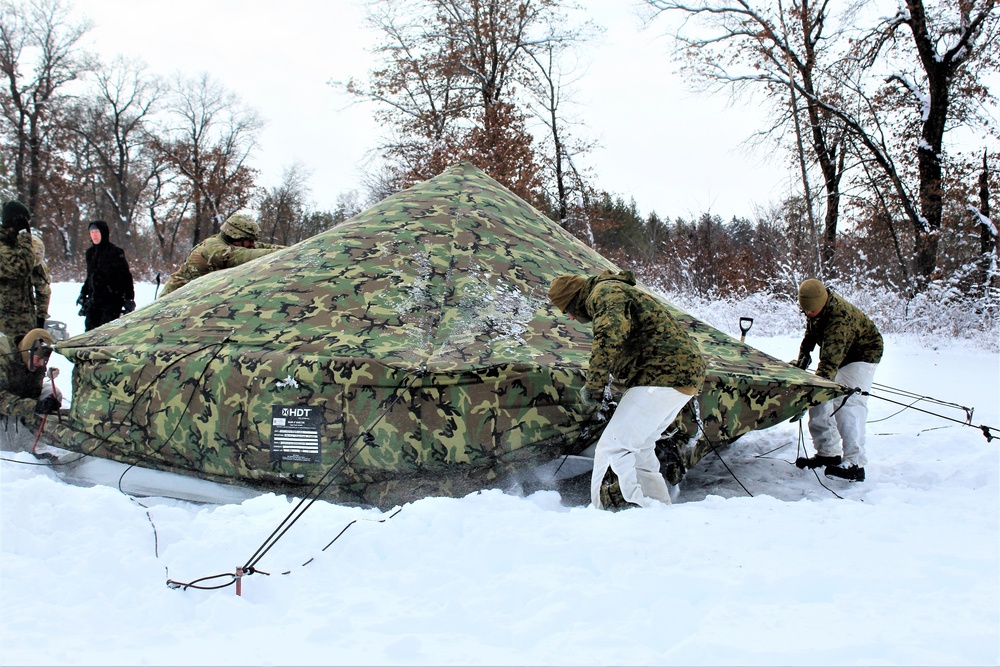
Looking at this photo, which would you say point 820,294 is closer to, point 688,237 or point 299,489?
point 299,489

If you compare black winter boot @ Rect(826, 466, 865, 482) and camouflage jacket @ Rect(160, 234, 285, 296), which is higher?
camouflage jacket @ Rect(160, 234, 285, 296)

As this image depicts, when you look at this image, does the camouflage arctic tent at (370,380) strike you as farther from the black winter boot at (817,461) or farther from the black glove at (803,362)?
the black winter boot at (817,461)

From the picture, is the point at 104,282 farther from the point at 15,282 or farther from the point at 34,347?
the point at 34,347

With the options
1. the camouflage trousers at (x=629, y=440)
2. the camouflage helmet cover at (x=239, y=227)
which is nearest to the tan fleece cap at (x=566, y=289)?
the camouflage trousers at (x=629, y=440)

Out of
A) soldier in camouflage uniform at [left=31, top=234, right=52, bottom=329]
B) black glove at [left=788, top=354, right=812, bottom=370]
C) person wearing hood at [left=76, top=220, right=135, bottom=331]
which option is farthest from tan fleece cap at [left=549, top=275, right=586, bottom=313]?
person wearing hood at [left=76, top=220, right=135, bottom=331]

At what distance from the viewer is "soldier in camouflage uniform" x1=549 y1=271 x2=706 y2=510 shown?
370 cm

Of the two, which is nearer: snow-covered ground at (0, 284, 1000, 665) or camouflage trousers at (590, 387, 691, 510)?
snow-covered ground at (0, 284, 1000, 665)

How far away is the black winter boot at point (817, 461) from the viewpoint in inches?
188

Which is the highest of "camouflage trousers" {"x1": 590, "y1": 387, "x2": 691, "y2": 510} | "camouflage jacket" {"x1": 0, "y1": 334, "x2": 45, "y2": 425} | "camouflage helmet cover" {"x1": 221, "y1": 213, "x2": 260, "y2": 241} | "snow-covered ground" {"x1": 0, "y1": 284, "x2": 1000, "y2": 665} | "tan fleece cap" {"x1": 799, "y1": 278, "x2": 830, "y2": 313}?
"camouflage helmet cover" {"x1": 221, "y1": 213, "x2": 260, "y2": 241}

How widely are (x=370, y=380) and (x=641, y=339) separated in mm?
1471

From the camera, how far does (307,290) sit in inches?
180

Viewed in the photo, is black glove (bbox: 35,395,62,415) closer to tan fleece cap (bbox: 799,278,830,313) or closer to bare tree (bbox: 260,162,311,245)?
tan fleece cap (bbox: 799,278,830,313)

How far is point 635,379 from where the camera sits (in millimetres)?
3766

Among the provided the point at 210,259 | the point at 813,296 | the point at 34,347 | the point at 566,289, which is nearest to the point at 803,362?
the point at 813,296
